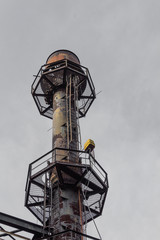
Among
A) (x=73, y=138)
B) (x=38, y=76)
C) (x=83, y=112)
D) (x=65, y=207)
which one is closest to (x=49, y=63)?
(x=38, y=76)

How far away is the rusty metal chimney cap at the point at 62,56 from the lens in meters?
24.4

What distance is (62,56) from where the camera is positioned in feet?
80.1

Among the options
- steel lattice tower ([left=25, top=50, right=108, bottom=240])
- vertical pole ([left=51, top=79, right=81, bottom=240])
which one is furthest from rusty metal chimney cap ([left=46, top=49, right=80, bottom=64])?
vertical pole ([left=51, top=79, right=81, bottom=240])

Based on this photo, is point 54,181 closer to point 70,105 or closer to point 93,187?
point 93,187

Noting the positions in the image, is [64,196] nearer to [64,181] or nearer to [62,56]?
[64,181]

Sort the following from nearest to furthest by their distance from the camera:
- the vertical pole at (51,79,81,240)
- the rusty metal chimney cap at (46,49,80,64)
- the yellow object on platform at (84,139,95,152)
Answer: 1. the vertical pole at (51,79,81,240)
2. the yellow object on platform at (84,139,95,152)
3. the rusty metal chimney cap at (46,49,80,64)

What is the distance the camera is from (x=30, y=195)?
17.2m

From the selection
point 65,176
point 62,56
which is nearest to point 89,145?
point 65,176

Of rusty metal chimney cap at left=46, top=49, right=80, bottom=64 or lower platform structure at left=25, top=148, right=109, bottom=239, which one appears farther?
rusty metal chimney cap at left=46, top=49, right=80, bottom=64

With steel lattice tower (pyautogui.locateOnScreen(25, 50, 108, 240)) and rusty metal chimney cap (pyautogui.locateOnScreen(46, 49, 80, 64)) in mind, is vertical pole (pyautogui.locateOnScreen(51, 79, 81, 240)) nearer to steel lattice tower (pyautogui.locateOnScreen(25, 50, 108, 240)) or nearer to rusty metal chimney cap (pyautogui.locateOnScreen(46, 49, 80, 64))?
Result: steel lattice tower (pyautogui.locateOnScreen(25, 50, 108, 240))

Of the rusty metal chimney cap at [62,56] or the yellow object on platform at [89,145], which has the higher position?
the rusty metal chimney cap at [62,56]

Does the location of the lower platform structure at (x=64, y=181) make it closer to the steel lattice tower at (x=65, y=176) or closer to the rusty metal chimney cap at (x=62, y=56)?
the steel lattice tower at (x=65, y=176)

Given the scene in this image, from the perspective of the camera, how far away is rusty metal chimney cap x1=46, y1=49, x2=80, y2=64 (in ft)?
80.0

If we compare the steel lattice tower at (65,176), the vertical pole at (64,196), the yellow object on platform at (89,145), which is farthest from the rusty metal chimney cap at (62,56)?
the yellow object on platform at (89,145)
